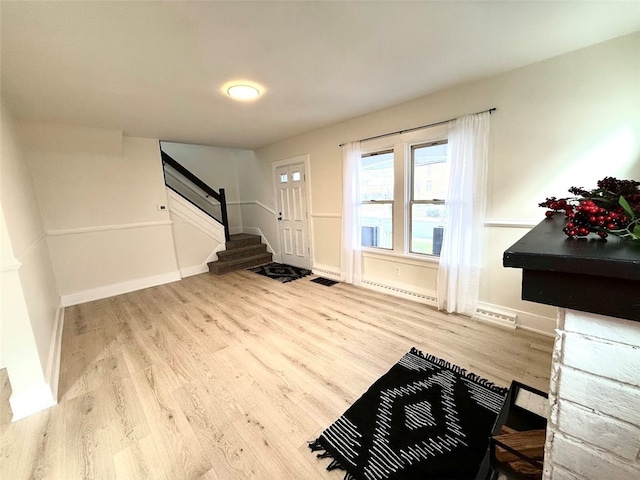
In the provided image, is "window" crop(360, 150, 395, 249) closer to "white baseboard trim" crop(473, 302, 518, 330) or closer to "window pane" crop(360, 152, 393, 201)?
"window pane" crop(360, 152, 393, 201)

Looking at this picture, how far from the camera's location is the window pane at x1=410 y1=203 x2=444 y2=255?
9.59 ft

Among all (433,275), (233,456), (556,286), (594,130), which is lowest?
(233,456)

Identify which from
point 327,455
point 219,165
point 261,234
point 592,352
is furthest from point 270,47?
point 219,165

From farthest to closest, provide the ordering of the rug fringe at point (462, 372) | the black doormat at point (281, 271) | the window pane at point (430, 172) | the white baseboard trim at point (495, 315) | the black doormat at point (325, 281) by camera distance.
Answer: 1. the black doormat at point (281, 271)
2. the black doormat at point (325, 281)
3. the window pane at point (430, 172)
4. the white baseboard trim at point (495, 315)
5. the rug fringe at point (462, 372)

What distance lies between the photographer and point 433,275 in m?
2.94

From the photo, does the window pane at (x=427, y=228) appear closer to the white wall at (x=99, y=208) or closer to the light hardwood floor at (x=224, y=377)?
the light hardwood floor at (x=224, y=377)

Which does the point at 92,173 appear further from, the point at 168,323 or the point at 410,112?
the point at 410,112

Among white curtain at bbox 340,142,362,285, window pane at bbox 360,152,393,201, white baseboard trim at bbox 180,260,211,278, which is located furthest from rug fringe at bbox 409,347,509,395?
white baseboard trim at bbox 180,260,211,278

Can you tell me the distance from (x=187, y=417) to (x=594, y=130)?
362 cm

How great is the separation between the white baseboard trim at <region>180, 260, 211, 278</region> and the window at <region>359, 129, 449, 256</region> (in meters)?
3.18

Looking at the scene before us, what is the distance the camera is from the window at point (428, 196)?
2834 mm

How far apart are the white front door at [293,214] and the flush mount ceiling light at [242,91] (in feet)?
6.27

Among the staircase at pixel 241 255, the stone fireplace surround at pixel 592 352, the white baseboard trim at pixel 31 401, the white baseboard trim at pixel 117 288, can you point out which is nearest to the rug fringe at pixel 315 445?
Answer: the stone fireplace surround at pixel 592 352

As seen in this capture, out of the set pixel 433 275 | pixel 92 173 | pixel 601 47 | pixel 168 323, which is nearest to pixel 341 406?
pixel 433 275
